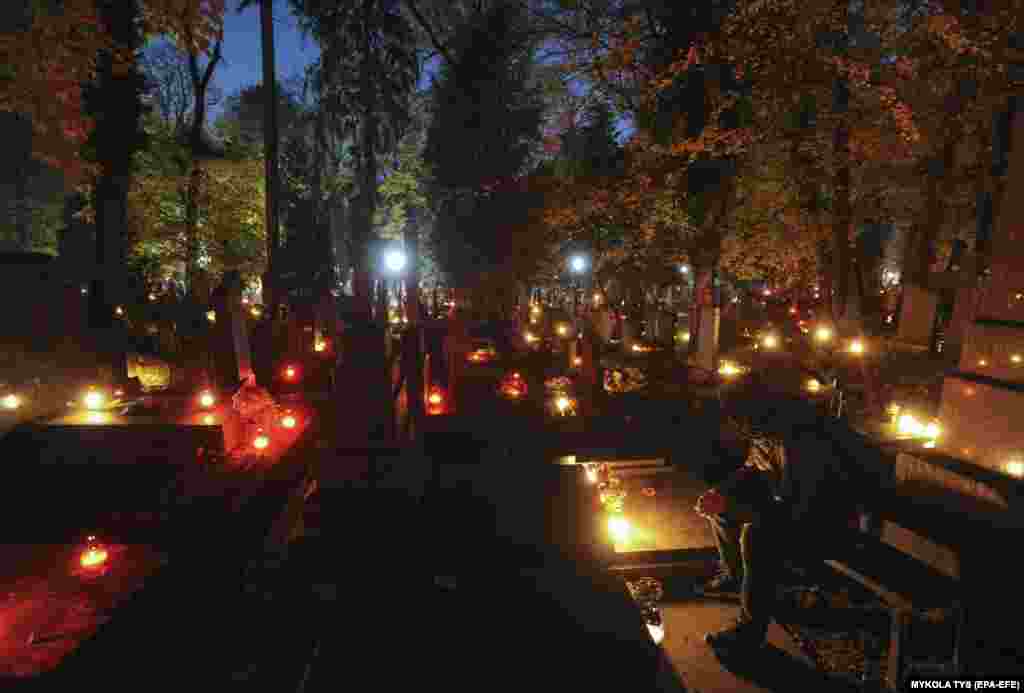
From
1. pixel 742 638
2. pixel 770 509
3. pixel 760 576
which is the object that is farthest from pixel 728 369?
pixel 742 638

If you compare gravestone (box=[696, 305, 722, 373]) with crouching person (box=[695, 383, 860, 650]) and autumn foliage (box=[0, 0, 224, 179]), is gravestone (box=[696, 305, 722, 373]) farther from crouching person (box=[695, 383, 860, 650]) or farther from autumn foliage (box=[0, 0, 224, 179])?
autumn foliage (box=[0, 0, 224, 179])

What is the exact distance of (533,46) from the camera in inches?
541

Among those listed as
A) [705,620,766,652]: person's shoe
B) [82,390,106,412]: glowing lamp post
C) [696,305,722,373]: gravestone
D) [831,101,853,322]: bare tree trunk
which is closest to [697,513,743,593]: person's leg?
[705,620,766,652]: person's shoe

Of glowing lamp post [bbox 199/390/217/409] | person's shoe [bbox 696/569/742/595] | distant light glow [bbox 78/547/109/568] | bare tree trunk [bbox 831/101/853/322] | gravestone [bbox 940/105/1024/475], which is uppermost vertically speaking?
bare tree trunk [bbox 831/101/853/322]

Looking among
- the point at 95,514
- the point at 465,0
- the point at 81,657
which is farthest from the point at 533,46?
the point at 81,657

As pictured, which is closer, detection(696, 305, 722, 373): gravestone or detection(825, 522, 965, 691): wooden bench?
detection(825, 522, 965, 691): wooden bench

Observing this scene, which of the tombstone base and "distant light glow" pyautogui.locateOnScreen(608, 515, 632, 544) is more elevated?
the tombstone base

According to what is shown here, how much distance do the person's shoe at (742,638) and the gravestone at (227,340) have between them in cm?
921

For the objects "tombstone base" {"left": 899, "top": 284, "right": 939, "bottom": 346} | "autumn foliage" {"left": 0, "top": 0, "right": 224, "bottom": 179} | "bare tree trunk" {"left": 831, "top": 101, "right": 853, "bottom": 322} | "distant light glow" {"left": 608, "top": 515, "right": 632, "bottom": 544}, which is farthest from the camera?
"tombstone base" {"left": 899, "top": 284, "right": 939, "bottom": 346}

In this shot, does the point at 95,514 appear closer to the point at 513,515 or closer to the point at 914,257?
the point at 513,515

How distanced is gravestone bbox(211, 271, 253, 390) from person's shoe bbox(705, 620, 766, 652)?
9.21m

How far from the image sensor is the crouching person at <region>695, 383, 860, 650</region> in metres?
3.86

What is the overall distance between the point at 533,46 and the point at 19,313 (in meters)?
14.1

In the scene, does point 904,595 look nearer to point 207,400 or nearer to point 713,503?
point 713,503
